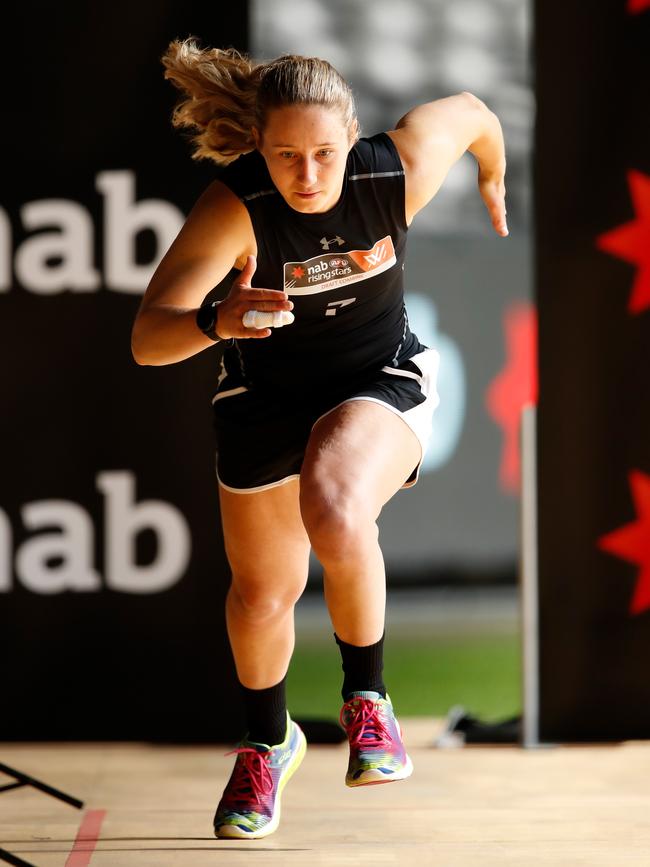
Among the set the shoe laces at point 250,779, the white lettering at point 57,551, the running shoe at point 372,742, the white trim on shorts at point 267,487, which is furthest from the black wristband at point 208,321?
the white lettering at point 57,551

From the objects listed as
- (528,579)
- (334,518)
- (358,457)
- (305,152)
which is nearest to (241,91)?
(305,152)

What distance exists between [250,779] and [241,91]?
1.45 meters

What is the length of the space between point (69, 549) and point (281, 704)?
1.11 meters

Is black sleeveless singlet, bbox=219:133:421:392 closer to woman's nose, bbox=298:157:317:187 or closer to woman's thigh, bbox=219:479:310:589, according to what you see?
woman's nose, bbox=298:157:317:187

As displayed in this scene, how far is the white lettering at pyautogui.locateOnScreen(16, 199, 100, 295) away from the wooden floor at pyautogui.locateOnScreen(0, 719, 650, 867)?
140 cm

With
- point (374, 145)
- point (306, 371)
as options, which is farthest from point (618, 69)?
point (306, 371)

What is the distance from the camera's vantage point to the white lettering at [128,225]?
10.8 feet

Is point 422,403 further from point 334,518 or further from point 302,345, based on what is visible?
point 334,518

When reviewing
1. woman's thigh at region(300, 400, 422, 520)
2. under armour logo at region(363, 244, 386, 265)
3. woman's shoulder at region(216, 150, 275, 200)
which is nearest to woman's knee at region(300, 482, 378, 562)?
woman's thigh at region(300, 400, 422, 520)

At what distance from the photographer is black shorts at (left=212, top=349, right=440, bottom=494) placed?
2.21 m

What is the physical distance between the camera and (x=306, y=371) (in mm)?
2232

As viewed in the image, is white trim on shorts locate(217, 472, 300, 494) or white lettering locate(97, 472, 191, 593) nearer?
white trim on shorts locate(217, 472, 300, 494)

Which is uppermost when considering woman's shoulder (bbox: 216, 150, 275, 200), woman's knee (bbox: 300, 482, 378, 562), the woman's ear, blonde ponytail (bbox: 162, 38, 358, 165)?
blonde ponytail (bbox: 162, 38, 358, 165)

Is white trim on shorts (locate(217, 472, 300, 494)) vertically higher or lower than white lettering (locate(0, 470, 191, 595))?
higher
